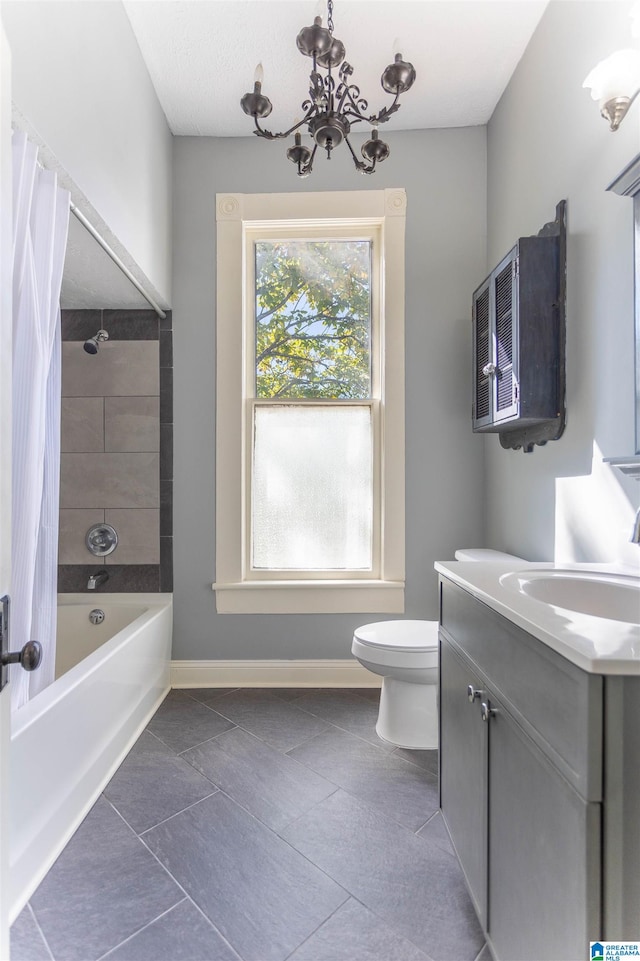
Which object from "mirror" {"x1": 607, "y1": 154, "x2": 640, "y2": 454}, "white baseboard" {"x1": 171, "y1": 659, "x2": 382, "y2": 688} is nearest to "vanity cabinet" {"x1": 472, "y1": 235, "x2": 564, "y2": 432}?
"mirror" {"x1": 607, "y1": 154, "x2": 640, "y2": 454}

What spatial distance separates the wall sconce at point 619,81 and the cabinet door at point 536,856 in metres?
1.51

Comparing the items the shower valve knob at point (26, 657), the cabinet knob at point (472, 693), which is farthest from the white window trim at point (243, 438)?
the shower valve knob at point (26, 657)

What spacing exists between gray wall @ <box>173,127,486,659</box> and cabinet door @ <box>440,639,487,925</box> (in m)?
1.15

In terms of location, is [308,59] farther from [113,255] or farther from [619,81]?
[619,81]

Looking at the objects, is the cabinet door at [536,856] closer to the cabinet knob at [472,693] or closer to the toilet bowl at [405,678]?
the cabinet knob at [472,693]

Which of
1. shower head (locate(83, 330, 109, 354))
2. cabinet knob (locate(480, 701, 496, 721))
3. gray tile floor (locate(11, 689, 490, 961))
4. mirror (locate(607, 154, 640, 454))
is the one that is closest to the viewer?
cabinet knob (locate(480, 701, 496, 721))

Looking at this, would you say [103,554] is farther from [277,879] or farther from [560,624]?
[560,624]

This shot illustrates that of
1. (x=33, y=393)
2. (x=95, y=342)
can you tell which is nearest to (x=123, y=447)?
(x=95, y=342)

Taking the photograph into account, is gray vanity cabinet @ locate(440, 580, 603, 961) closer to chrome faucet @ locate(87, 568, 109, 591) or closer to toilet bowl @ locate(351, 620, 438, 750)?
toilet bowl @ locate(351, 620, 438, 750)

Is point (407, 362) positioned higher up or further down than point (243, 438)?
higher up

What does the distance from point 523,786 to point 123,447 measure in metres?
2.32

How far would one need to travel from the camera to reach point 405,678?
1880 millimetres

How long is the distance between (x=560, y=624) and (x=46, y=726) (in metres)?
1.39

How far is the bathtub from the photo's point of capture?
1267 millimetres
